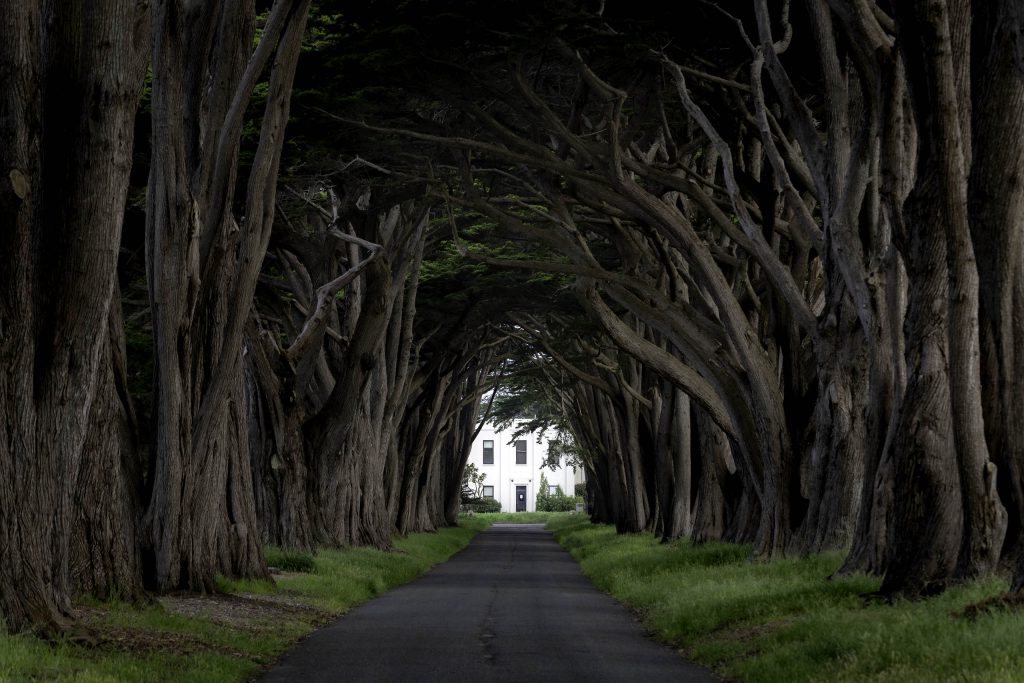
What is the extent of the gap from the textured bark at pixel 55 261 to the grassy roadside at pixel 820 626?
5381 millimetres

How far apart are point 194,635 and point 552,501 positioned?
103967 millimetres

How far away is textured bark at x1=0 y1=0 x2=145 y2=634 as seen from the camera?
10125 millimetres

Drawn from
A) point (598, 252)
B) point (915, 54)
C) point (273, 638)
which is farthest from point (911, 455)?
point (598, 252)

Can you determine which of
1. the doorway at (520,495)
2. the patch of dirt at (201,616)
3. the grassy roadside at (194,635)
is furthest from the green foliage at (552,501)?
the patch of dirt at (201,616)

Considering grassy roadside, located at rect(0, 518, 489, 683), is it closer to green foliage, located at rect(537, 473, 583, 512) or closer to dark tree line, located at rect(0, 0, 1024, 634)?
dark tree line, located at rect(0, 0, 1024, 634)

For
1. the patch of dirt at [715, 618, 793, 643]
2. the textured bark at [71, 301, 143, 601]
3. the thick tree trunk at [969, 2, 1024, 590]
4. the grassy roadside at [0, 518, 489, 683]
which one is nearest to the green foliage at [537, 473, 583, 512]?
the grassy roadside at [0, 518, 489, 683]

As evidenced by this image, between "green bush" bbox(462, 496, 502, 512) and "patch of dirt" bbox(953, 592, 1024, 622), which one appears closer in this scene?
"patch of dirt" bbox(953, 592, 1024, 622)

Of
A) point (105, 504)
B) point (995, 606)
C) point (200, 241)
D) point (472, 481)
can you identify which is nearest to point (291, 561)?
point (200, 241)

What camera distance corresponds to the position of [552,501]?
11544 centimetres

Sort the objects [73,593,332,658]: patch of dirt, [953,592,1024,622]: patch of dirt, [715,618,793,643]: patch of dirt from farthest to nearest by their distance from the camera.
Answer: [715,618,793,643]: patch of dirt → [73,593,332,658]: patch of dirt → [953,592,1024,622]: patch of dirt

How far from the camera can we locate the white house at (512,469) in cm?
11994

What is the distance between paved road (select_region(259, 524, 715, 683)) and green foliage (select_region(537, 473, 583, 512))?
92651mm

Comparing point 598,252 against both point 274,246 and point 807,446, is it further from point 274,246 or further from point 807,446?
point 807,446

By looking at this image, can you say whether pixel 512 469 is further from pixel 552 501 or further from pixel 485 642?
pixel 485 642
